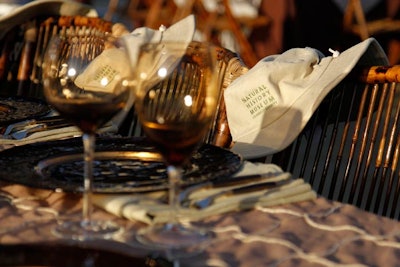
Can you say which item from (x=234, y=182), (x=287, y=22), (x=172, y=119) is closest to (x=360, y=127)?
(x=234, y=182)

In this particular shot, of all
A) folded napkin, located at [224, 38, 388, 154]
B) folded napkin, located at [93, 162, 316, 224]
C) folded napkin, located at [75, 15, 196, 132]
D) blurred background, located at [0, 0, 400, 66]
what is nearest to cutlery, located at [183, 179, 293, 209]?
folded napkin, located at [93, 162, 316, 224]

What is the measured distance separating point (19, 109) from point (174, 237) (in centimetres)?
66

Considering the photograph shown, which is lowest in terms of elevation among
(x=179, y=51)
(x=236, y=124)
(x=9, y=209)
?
(x=9, y=209)

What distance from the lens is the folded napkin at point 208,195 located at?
93 cm

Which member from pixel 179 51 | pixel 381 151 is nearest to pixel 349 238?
pixel 179 51

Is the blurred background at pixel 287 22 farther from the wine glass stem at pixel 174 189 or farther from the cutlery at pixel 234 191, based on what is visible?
the wine glass stem at pixel 174 189

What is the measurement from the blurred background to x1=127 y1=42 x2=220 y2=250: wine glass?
97.5 inches

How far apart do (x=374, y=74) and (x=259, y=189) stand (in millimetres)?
519

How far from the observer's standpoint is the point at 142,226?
3.01 ft

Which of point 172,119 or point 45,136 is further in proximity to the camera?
point 45,136

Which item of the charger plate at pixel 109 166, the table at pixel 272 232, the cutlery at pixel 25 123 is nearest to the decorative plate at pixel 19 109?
the cutlery at pixel 25 123

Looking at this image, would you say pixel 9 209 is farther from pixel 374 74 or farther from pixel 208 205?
pixel 374 74

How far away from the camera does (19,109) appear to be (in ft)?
4.74

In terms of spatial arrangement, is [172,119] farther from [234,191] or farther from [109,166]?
[109,166]
